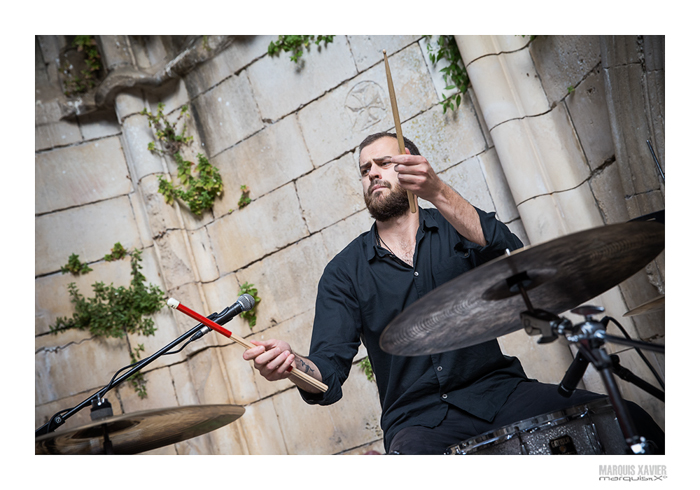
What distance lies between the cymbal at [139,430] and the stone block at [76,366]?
1761 millimetres

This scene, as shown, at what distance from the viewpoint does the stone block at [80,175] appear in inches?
130

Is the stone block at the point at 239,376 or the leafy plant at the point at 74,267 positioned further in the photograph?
the leafy plant at the point at 74,267

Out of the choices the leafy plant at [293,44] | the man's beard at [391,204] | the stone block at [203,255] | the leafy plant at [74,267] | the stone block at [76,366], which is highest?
the leafy plant at [293,44]

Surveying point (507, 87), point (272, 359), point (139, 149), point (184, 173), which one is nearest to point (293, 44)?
point (184, 173)

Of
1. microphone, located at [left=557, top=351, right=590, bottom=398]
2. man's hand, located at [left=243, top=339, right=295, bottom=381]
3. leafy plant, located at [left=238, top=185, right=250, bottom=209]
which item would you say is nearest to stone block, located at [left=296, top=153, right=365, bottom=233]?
leafy plant, located at [left=238, top=185, right=250, bottom=209]

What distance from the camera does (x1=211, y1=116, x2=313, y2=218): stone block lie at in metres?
3.07

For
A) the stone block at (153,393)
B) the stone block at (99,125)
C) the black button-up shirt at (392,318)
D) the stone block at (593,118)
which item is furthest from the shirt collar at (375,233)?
the stone block at (99,125)

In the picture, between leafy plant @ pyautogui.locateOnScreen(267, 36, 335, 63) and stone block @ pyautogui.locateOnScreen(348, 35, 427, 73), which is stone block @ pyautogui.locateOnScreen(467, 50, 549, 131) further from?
leafy plant @ pyautogui.locateOnScreen(267, 36, 335, 63)

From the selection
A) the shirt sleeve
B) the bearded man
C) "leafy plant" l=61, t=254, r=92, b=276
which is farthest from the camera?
"leafy plant" l=61, t=254, r=92, b=276

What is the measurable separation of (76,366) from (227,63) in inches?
73.1

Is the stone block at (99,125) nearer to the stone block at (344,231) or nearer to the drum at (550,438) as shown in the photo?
the stone block at (344,231)

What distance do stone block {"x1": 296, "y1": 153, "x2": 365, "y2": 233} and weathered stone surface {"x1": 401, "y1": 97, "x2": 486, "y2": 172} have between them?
373mm

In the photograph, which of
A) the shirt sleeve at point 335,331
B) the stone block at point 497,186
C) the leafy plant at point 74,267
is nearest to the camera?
the shirt sleeve at point 335,331

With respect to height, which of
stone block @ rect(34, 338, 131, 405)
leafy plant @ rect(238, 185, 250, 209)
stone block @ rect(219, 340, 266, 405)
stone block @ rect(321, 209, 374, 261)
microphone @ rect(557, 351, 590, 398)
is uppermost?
leafy plant @ rect(238, 185, 250, 209)
